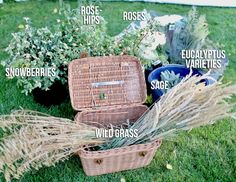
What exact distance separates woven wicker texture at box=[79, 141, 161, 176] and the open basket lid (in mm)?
383

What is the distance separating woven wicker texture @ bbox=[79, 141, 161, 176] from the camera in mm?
2256

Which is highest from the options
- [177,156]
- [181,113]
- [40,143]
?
[181,113]

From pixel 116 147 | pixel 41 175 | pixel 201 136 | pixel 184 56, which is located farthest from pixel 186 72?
pixel 41 175

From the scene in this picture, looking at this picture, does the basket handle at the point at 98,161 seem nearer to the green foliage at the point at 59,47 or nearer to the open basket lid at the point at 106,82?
the open basket lid at the point at 106,82

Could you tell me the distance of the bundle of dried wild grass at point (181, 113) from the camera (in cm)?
231

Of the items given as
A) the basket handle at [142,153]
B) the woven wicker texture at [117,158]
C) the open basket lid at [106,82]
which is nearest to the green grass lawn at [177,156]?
the woven wicker texture at [117,158]

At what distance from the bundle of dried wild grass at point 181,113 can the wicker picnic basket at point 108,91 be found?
0.18 meters

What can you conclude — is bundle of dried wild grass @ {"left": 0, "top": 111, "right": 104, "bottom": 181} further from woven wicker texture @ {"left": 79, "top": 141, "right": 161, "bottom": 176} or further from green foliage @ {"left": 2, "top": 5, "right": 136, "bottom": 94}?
green foliage @ {"left": 2, "top": 5, "right": 136, "bottom": 94}

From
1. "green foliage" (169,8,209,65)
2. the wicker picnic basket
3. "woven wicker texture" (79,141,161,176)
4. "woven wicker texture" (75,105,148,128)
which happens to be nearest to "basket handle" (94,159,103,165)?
"woven wicker texture" (79,141,161,176)

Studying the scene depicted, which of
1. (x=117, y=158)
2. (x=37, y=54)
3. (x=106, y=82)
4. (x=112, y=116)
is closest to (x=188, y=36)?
(x=106, y=82)

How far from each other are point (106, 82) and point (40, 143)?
0.67 m

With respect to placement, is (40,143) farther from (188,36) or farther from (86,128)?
(188,36)

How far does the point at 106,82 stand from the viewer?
8.84 feet

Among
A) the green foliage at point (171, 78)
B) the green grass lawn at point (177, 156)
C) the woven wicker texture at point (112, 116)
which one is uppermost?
the green foliage at point (171, 78)
